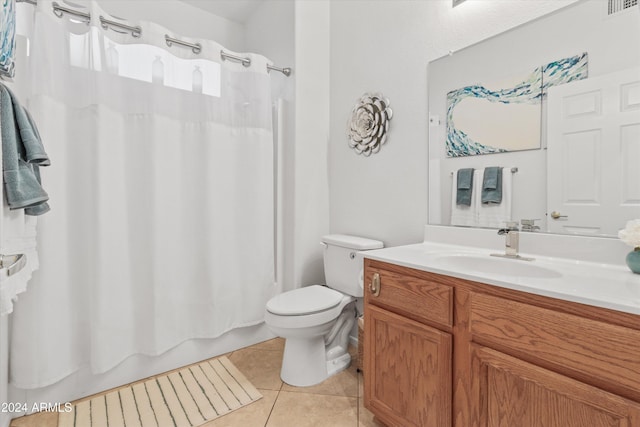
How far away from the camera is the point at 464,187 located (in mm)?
1527

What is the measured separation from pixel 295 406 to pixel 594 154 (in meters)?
1.68

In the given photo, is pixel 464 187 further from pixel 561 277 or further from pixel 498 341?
pixel 498 341

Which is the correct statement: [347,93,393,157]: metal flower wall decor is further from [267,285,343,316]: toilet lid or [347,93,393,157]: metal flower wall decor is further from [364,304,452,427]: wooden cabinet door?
[364,304,452,427]: wooden cabinet door

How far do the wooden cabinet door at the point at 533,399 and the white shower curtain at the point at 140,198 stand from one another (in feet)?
5.04

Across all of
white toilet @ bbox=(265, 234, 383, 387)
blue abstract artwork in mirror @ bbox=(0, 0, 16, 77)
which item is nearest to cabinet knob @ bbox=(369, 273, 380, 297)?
white toilet @ bbox=(265, 234, 383, 387)

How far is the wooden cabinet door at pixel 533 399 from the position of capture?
29.0 inches

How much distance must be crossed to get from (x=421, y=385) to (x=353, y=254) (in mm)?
855

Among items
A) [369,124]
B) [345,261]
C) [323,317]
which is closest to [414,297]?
[323,317]

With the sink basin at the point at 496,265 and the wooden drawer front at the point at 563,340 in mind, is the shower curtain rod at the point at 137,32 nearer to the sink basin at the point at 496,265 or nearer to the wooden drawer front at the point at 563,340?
the sink basin at the point at 496,265

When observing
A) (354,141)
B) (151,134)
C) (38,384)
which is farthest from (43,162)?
(354,141)

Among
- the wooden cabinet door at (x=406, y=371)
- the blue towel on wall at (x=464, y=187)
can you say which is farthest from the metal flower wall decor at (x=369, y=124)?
the wooden cabinet door at (x=406, y=371)

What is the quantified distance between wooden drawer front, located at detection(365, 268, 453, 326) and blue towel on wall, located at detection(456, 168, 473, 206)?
581 millimetres

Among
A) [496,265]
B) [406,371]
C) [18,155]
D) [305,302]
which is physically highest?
[18,155]

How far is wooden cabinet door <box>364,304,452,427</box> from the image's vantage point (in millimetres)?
1068
